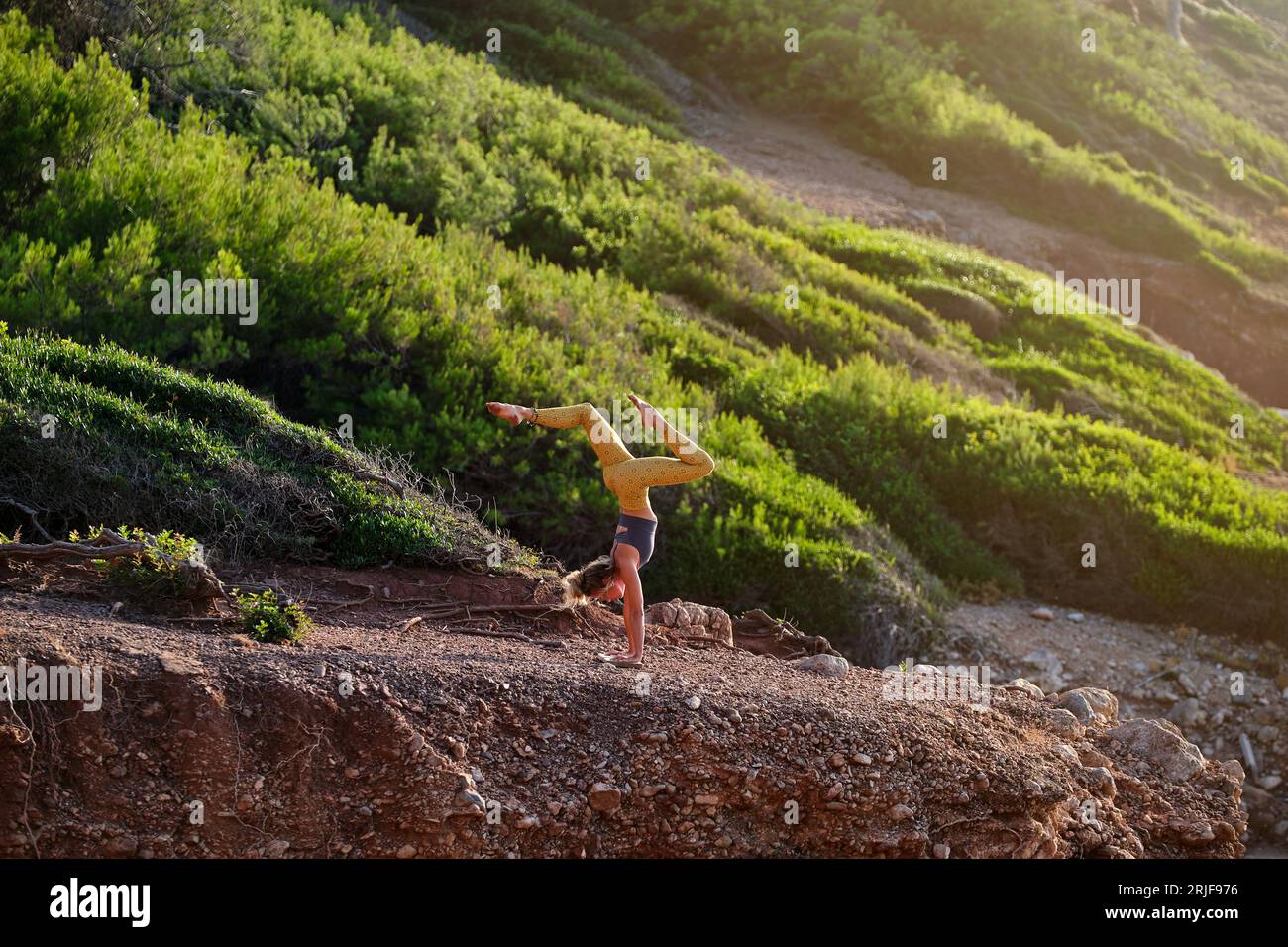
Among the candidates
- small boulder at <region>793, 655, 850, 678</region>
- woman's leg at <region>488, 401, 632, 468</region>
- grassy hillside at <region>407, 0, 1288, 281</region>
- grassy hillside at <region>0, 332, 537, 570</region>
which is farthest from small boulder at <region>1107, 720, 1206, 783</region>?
grassy hillside at <region>407, 0, 1288, 281</region>

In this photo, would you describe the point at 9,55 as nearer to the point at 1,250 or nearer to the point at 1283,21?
the point at 1,250

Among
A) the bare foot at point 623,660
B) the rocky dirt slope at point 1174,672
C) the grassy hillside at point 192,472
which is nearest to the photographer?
the bare foot at point 623,660

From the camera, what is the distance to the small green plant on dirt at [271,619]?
711 cm

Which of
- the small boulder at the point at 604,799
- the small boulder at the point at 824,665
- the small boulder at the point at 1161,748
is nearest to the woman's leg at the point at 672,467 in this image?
the small boulder at the point at 604,799

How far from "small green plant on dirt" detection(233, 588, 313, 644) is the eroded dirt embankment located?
0.16 m

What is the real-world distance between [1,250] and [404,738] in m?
7.13

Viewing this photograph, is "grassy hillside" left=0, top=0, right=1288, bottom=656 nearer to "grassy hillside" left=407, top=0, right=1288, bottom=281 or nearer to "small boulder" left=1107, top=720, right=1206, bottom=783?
"small boulder" left=1107, top=720, right=1206, bottom=783

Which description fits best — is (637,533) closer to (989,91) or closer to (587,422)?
(587,422)

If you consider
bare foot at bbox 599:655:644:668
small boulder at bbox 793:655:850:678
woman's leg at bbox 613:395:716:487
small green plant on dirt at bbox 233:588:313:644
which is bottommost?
small boulder at bbox 793:655:850:678

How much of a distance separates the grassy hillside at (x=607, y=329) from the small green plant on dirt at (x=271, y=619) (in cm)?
499

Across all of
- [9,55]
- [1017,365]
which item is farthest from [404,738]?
[1017,365]

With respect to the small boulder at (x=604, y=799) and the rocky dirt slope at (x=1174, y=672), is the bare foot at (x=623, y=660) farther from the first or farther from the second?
the rocky dirt slope at (x=1174, y=672)

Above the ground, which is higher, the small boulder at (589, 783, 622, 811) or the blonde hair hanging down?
the blonde hair hanging down

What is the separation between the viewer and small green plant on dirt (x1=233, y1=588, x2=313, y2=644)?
711 cm
